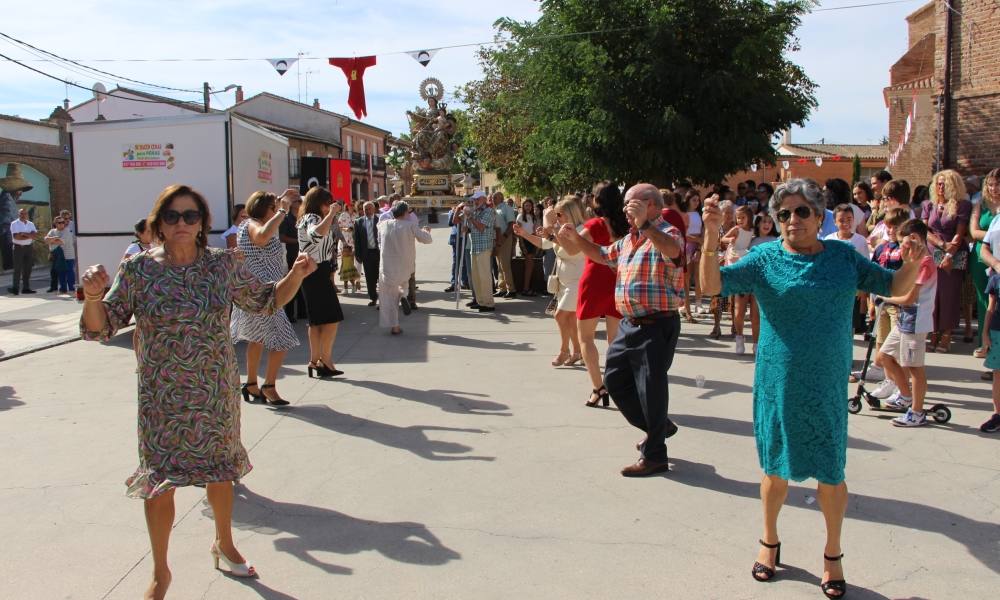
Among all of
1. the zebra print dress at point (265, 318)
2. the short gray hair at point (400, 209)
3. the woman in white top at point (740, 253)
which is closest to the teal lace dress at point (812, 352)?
the zebra print dress at point (265, 318)

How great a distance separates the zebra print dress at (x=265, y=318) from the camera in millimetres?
6863

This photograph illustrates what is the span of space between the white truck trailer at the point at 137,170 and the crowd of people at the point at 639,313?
3934 millimetres

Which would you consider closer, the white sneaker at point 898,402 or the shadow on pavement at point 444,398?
the white sneaker at point 898,402

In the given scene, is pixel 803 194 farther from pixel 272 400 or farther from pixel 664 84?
pixel 664 84

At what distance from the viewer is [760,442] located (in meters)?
3.78

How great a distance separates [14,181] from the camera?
24.3 m

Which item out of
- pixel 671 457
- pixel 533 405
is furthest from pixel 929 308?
pixel 533 405

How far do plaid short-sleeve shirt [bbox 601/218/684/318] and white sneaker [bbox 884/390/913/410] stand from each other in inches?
98.8

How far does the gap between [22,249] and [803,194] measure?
17160 mm

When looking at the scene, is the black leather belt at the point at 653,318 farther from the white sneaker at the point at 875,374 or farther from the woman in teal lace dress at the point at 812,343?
the white sneaker at the point at 875,374

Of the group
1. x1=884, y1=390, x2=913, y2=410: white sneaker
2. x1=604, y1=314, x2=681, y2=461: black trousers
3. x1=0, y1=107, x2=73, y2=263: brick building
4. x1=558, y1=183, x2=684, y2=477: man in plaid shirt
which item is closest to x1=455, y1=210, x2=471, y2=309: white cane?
x1=884, y1=390, x2=913, y2=410: white sneaker

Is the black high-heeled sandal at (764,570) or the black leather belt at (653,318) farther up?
the black leather belt at (653,318)

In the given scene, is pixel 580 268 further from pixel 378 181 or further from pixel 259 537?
pixel 378 181

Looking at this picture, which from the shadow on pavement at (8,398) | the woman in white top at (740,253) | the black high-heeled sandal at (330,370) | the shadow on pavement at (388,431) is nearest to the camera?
the shadow on pavement at (388,431)
